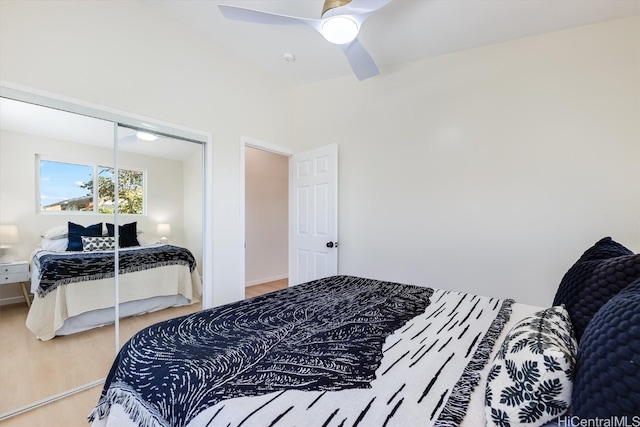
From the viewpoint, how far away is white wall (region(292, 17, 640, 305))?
2.21 m

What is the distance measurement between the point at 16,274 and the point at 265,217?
344cm

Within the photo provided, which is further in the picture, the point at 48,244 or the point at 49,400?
the point at 48,244

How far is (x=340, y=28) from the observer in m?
1.85

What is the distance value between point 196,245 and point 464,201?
2.65 metres

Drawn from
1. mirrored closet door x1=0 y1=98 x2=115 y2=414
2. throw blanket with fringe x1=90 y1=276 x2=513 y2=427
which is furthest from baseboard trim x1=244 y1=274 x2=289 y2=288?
throw blanket with fringe x1=90 y1=276 x2=513 y2=427

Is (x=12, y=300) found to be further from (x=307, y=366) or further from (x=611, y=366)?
(x=611, y=366)

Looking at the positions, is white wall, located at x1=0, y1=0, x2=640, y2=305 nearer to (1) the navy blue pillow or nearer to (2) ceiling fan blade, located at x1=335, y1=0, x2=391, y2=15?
(1) the navy blue pillow

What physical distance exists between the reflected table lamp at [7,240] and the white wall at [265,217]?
308cm

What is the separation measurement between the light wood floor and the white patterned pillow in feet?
1.67

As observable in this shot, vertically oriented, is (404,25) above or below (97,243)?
above

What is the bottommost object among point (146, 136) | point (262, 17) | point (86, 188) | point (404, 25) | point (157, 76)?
point (86, 188)

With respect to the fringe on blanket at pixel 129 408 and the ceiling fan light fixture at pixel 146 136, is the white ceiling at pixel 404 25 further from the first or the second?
the fringe on blanket at pixel 129 408

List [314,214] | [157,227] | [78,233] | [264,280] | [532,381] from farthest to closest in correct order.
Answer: [264,280]
[314,214]
[157,227]
[78,233]
[532,381]

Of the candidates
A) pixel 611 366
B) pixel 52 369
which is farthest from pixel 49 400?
pixel 611 366
